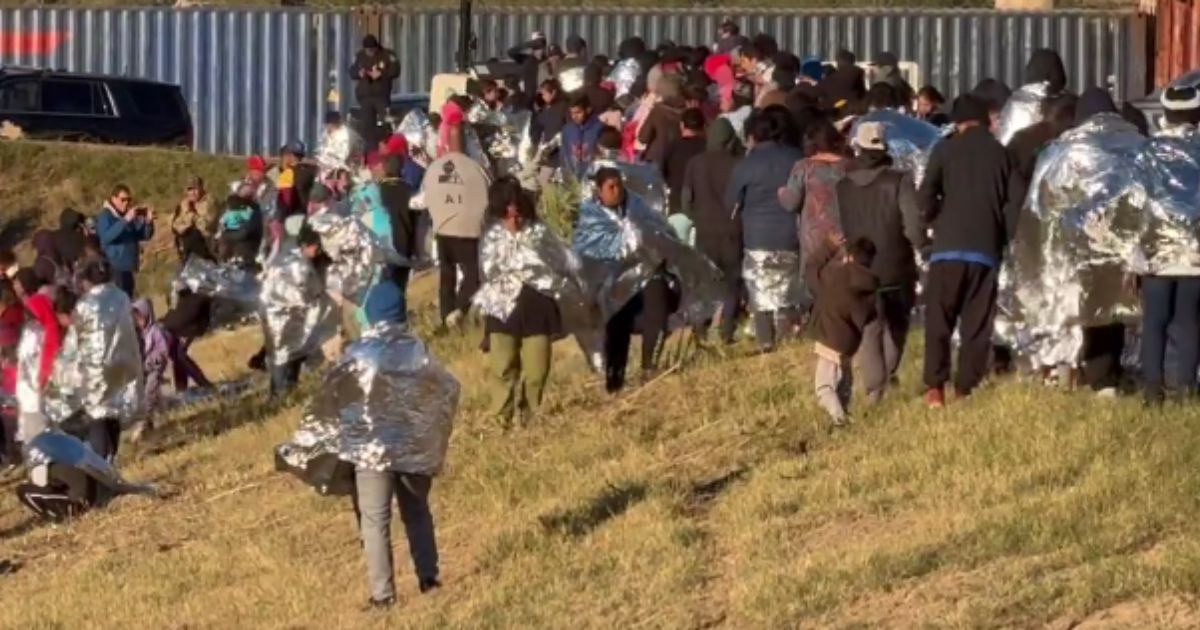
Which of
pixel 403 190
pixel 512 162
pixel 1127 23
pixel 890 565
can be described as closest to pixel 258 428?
pixel 403 190

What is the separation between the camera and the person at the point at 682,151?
19156 mm

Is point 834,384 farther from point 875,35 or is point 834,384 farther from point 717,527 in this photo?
point 875,35

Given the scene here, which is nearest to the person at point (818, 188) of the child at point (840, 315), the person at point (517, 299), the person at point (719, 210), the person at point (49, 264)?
the child at point (840, 315)

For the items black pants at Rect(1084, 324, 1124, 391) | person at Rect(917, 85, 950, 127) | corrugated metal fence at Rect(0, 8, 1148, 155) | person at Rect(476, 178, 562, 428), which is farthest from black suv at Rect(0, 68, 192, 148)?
black pants at Rect(1084, 324, 1124, 391)

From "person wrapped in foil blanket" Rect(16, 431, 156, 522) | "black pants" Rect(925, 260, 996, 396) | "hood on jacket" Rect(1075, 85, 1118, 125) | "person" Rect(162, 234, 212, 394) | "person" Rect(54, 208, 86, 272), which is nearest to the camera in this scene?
"black pants" Rect(925, 260, 996, 396)

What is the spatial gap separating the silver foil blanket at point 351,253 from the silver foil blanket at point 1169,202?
8.20 metres

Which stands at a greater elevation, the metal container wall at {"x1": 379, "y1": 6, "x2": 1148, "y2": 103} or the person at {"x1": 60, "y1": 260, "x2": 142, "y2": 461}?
the metal container wall at {"x1": 379, "y1": 6, "x2": 1148, "y2": 103}

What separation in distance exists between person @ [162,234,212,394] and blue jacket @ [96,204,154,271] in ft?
6.27

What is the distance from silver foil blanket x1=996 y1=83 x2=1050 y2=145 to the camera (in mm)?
16016

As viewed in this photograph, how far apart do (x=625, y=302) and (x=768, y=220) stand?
1.03 m

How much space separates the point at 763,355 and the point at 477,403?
1929mm

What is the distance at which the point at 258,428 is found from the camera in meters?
20.7

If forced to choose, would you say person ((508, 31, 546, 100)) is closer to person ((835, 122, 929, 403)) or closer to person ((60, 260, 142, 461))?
person ((60, 260, 142, 461))

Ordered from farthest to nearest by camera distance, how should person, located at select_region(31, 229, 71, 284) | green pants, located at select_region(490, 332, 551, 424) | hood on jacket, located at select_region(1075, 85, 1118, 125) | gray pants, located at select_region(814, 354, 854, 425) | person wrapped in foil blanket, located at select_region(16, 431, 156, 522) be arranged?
person, located at select_region(31, 229, 71, 284), person wrapped in foil blanket, located at select_region(16, 431, 156, 522), green pants, located at select_region(490, 332, 551, 424), hood on jacket, located at select_region(1075, 85, 1118, 125), gray pants, located at select_region(814, 354, 854, 425)
